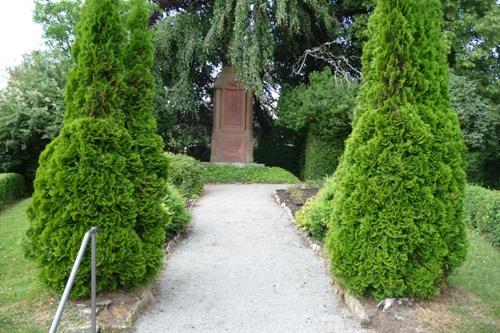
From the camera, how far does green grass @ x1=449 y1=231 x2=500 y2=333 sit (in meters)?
3.99

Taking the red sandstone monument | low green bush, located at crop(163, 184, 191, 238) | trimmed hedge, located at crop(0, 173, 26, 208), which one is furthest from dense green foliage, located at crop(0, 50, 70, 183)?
low green bush, located at crop(163, 184, 191, 238)

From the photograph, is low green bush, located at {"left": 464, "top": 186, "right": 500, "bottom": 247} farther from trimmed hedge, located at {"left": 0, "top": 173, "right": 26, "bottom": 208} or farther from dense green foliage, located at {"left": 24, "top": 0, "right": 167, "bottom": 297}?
trimmed hedge, located at {"left": 0, "top": 173, "right": 26, "bottom": 208}

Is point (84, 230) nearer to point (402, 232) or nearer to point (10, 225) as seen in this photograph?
point (402, 232)

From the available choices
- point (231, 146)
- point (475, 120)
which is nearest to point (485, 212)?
point (475, 120)

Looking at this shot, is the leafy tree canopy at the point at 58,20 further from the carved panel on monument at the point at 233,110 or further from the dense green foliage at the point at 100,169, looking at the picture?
the dense green foliage at the point at 100,169

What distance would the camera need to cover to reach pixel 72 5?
54.2 feet

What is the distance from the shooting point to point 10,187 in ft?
40.3

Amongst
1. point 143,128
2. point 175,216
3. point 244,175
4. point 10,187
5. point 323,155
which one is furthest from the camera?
point 323,155

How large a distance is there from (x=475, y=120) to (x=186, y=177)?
877cm

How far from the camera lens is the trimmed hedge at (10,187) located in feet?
37.8

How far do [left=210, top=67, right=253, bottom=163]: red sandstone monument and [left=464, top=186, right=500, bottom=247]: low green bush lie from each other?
9906 mm

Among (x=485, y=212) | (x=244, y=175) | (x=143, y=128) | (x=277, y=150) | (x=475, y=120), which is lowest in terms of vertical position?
(x=244, y=175)

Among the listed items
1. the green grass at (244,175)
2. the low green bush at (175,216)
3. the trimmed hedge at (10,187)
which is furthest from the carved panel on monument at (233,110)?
the low green bush at (175,216)

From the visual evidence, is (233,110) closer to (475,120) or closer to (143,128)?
(475,120)
